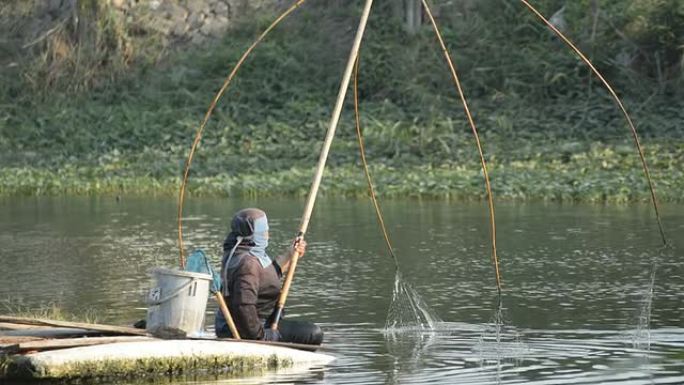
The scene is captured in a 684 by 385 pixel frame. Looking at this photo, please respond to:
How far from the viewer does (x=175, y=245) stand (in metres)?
→ 18.8

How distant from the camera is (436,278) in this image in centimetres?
1552

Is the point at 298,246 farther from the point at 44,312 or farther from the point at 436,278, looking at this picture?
the point at 436,278

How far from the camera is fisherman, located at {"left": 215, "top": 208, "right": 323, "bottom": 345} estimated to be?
33.0ft

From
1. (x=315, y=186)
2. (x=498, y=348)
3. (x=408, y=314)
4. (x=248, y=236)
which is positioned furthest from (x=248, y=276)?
(x=408, y=314)

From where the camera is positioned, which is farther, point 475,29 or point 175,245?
point 475,29

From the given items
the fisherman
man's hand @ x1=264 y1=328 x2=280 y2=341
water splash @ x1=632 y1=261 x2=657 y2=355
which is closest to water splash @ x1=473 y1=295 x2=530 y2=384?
water splash @ x1=632 y1=261 x2=657 y2=355

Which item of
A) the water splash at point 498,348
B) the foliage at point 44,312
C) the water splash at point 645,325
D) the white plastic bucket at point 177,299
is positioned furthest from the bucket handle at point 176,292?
the water splash at point 645,325

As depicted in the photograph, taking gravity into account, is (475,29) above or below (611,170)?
above

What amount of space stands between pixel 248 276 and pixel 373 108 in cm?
2102

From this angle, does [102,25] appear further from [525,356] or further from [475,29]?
[525,356]

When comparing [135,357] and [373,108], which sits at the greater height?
[373,108]

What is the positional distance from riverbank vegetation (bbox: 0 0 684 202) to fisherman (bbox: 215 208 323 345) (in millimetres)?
13910

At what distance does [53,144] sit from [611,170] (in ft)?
37.9

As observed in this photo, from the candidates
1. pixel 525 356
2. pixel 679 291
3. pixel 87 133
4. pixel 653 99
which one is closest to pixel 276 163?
pixel 87 133
